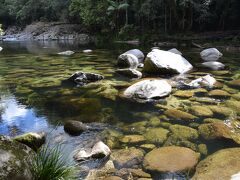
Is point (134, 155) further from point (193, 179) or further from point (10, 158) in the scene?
point (10, 158)

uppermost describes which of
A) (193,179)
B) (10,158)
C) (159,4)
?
(159,4)

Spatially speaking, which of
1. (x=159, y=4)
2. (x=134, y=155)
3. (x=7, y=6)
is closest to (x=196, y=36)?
(x=159, y=4)

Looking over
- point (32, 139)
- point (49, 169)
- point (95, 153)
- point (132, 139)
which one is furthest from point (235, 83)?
point (49, 169)

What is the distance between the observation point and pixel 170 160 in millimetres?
4559

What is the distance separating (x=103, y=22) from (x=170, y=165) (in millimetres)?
27251

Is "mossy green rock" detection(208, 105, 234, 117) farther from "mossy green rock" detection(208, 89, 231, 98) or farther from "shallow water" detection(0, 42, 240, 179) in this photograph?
"mossy green rock" detection(208, 89, 231, 98)

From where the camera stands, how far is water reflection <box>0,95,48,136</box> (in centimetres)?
609

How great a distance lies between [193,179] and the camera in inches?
161

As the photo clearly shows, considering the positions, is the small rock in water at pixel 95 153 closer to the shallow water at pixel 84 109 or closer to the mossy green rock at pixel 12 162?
the shallow water at pixel 84 109

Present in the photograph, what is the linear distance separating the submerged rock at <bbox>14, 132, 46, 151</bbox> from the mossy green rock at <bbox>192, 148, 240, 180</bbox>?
2.45 m

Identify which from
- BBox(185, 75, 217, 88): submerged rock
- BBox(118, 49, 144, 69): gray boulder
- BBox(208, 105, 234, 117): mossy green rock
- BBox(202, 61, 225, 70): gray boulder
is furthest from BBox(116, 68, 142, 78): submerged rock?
BBox(208, 105, 234, 117): mossy green rock

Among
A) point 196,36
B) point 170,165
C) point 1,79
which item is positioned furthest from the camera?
point 196,36

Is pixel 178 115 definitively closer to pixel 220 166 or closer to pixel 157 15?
pixel 220 166

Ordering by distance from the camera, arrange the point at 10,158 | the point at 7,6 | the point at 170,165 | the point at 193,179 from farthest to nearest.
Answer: the point at 7,6 → the point at 170,165 → the point at 193,179 → the point at 10,158
